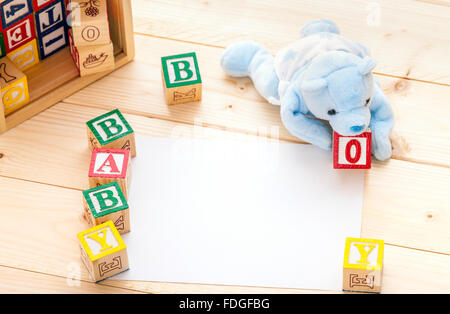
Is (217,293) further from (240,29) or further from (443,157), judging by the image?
(240,29)

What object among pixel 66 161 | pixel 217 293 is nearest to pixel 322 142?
pixel 217 293

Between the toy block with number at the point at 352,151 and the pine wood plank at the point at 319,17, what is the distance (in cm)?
26

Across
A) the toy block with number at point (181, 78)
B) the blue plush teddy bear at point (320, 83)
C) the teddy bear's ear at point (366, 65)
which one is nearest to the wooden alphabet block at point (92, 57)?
the toy block with number at point (181, 78)

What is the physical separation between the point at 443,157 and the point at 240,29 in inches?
19.5

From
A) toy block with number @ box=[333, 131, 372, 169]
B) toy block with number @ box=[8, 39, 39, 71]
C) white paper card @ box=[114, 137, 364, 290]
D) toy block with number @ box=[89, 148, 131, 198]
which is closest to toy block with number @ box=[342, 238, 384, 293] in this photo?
white paper card @ box=[114, 137, 364, 290]

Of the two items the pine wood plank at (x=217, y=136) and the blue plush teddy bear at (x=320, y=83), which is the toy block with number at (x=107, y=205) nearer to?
the pine wood plank at (x=217, y=136)

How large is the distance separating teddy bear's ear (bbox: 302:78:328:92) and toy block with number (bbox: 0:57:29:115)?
20.1 inches

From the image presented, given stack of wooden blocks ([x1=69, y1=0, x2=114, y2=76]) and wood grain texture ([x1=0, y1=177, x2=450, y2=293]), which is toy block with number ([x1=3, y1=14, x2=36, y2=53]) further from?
wood grain texture ([x1=0, y1=177, x2=450, y2=293])

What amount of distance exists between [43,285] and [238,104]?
513 mm

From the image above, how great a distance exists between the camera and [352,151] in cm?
147

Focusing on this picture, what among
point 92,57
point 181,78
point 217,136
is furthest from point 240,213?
point 92,57

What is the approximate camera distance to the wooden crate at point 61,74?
5.11 feet

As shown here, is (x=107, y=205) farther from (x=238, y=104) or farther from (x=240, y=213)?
(x=238, y=104)

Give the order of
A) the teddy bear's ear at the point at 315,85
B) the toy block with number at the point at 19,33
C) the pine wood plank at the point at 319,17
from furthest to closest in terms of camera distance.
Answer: the pine wood plank at the point at 319,17 → the toy block with number at the point at 19,33 → the teddy bear's ear at the point at 315,85
